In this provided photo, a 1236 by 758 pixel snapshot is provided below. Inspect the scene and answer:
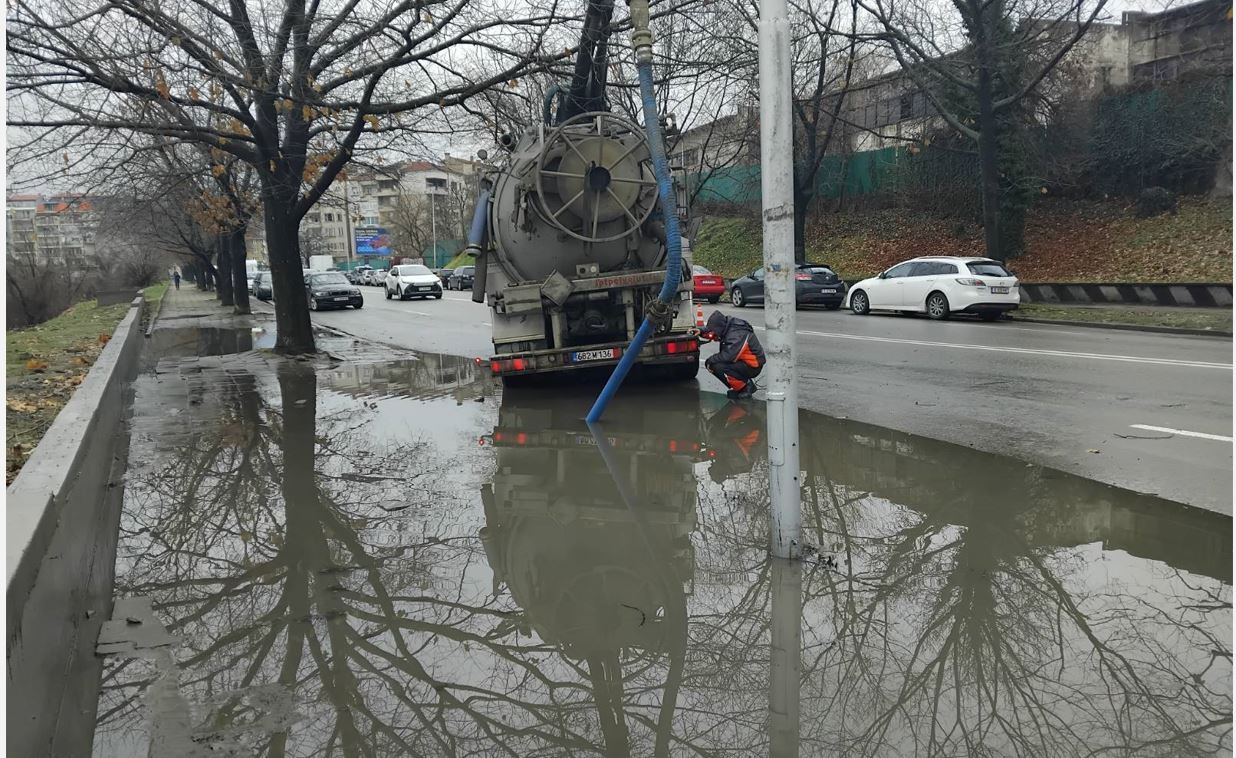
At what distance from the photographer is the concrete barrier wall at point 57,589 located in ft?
9.98

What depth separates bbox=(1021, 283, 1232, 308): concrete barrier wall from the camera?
63.4 feet

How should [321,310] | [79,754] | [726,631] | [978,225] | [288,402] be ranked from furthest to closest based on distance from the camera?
[321,310]
[978,225]
[288,402]
[726,631]
[79,754]

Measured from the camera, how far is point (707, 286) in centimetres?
3028

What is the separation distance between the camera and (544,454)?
7.96m

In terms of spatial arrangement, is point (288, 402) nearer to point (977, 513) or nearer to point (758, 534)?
point (758, 534)

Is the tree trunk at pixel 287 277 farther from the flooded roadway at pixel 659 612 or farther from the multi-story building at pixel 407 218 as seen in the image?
the multi-story building at pixel 407 218

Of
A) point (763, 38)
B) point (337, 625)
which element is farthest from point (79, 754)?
point (763, 38)

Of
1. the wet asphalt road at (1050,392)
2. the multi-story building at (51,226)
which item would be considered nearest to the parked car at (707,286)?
the wet asphalt road at (1050,392)

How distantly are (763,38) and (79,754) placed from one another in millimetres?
4488

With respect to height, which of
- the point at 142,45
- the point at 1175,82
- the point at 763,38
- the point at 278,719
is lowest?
the point at 278,719

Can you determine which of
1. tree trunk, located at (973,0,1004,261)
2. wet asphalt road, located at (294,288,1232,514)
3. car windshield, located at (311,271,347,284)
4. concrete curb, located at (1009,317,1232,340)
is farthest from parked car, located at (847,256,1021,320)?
car windshield, located at (311,271,347,284)

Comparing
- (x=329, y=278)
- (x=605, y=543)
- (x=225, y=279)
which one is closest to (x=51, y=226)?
(x=329, y=278)

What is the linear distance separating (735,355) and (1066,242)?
2223 centimetres

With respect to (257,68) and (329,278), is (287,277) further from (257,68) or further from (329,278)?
(329,278)
